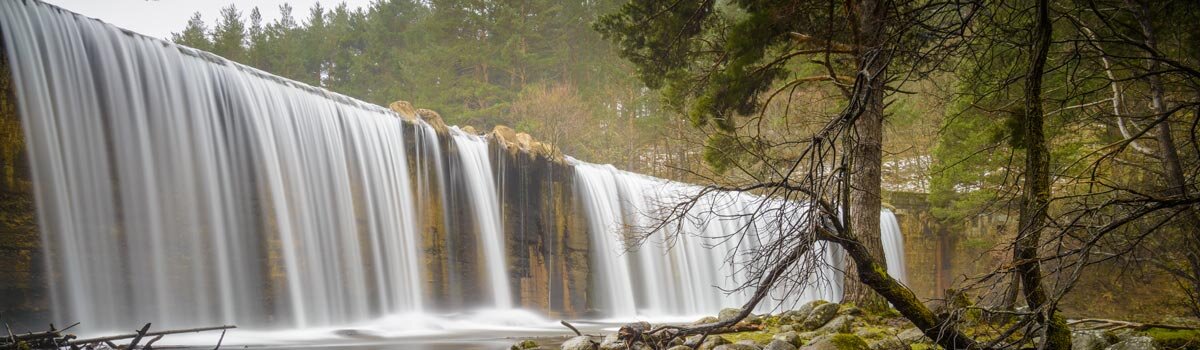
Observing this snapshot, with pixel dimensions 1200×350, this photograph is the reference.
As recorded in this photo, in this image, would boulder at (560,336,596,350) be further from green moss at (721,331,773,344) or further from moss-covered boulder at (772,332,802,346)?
moss-covered boulder at (772,332,802,346)

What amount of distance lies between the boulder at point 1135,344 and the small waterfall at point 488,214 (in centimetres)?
1381

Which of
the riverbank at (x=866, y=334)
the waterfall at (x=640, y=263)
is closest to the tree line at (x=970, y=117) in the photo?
the riverbank at (x=866, y=334)

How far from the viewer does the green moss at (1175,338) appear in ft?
14.6

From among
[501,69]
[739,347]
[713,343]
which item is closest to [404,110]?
[713,343]

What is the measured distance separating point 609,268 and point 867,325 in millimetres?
12251

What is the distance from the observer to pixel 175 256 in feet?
34.8

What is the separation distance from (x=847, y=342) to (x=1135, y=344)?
173cm

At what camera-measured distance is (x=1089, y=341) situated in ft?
15.8

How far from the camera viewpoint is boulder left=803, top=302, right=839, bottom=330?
7312 mm

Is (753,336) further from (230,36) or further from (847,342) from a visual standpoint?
(230,36)

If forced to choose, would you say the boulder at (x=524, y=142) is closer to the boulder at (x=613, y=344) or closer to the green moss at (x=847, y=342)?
the boulder at (x=613, y=344)

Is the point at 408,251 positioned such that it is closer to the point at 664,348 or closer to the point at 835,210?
the point at 664,348

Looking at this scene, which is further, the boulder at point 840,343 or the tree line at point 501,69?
the tree line at point 501,69

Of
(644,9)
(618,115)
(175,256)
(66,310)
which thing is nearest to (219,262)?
(175,256)
